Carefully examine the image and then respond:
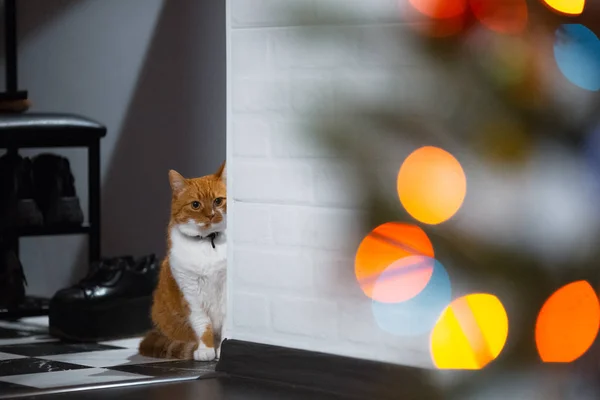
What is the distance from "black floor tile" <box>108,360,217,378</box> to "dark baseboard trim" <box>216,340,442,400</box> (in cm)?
7

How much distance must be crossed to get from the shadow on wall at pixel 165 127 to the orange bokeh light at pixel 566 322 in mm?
2181

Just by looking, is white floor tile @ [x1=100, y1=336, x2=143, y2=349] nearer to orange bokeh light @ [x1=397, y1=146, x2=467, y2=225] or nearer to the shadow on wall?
the shadow on wall

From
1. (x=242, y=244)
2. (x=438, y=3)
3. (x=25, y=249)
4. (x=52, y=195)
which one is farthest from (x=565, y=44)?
(x=25, y=249)

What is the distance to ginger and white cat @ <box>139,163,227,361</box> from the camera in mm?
1998

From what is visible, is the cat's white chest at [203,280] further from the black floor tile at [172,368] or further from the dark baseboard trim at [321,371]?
the dark baseboard trim at [321,371]

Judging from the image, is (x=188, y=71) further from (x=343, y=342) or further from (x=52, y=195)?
(x=343, y=342)

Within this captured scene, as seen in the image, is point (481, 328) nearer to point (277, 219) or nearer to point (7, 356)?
point (277, 219)

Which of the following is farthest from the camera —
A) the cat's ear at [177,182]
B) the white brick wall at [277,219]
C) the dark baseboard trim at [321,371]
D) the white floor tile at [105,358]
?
the cat's ear at [177,182]

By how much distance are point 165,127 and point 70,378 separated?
135 centimetres

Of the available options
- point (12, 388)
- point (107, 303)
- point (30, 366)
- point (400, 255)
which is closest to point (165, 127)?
point (107, 303)

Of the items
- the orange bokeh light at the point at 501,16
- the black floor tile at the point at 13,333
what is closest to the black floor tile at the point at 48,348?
the black floor tile at the point at 13,333

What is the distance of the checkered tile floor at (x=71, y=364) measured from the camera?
1.70 metres

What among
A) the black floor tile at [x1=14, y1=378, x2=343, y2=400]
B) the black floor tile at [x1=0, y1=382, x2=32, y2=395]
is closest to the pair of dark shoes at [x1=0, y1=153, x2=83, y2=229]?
the black floor tile at [x1=0, y1=382, x2=32, y2=395]

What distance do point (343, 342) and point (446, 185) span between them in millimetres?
915
